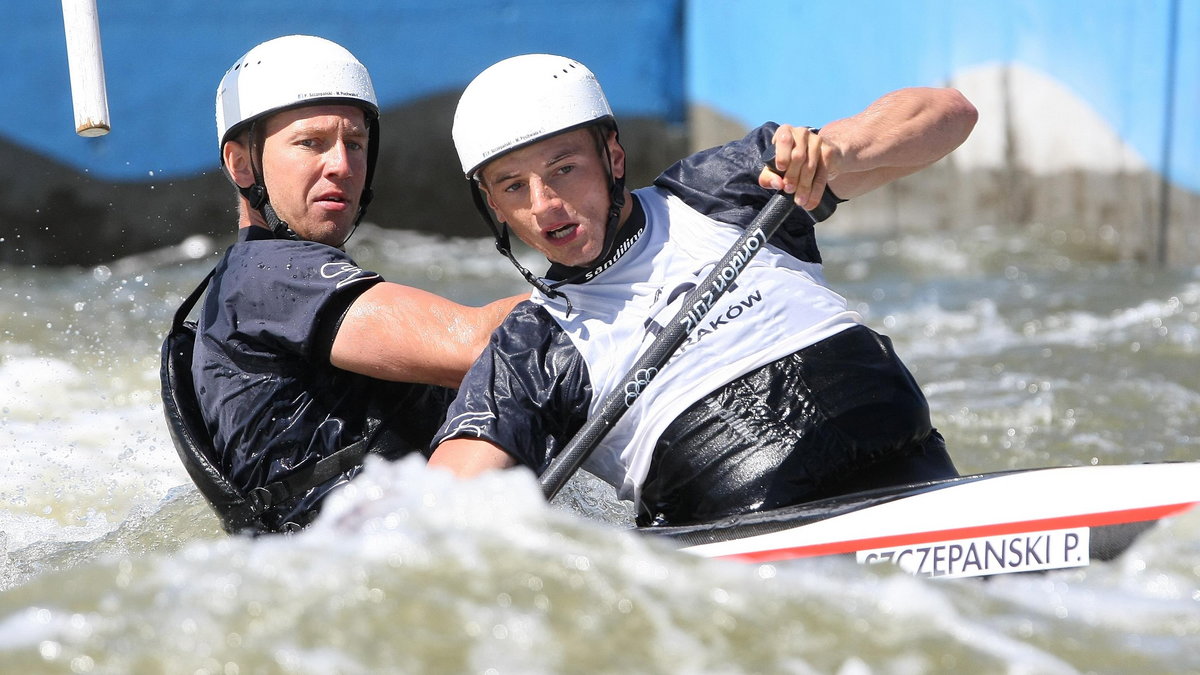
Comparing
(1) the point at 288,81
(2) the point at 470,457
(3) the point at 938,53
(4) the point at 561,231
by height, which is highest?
(1) the point at 288,81

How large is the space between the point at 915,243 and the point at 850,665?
24.9 feet

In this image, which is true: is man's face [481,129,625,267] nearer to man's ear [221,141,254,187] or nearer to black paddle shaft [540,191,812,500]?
black paddle shaft [540,191,812,500]

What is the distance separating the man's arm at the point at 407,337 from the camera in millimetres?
2889

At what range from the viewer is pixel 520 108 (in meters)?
2.75

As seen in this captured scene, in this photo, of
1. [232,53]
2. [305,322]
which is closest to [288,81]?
[305,322]

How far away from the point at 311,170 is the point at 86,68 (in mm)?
568

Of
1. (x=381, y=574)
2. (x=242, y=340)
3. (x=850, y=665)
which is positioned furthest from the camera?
(x=242, y=340)

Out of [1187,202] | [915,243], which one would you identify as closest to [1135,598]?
[1187,202]

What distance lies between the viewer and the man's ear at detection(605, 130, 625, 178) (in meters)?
2.90

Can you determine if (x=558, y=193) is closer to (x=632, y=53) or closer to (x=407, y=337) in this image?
(x=407, y=337)

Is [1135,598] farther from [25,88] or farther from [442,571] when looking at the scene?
[25,88]

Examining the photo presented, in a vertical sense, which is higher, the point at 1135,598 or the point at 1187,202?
the point at 1135,598

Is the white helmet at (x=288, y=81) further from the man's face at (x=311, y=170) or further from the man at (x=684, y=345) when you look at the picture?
the man at (x=684, y=345)

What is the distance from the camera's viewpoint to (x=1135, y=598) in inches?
93.0
